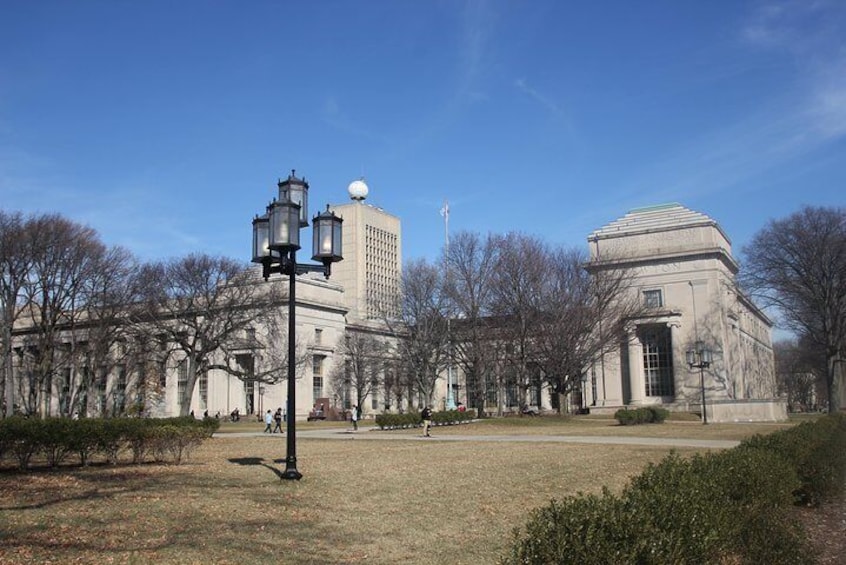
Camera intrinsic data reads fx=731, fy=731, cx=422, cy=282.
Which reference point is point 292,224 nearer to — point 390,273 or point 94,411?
point 94,411

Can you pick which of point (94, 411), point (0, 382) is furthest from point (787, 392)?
point (0, 382)

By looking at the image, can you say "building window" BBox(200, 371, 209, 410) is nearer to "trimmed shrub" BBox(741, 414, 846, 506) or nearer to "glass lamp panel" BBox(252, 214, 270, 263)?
"glass lamp panel" BBox(252, 214, 270, 263)

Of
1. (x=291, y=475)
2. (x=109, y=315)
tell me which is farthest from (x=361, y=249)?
(x=291, y=475)

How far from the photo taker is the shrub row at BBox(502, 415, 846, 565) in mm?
4359

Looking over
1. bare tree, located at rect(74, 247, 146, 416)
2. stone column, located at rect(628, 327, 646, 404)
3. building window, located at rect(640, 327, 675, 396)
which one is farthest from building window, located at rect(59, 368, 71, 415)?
building window, located at rect(640, 327, 675, 396)

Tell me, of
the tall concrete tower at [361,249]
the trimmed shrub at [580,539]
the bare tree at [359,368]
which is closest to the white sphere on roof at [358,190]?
the tall concrete tower at [361,249]

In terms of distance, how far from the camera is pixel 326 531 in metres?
9.32

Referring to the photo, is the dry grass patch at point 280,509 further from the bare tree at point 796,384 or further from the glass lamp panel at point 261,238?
the bare tree at point 796,384

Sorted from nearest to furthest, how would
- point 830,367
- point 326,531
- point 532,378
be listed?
point 326,531 < point 532,378 < point 830,367

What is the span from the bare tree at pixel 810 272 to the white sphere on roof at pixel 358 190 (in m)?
81.8

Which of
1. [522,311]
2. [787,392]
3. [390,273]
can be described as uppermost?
[390,273]

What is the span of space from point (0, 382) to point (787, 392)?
116 meters

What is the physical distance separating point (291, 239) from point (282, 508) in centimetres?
541

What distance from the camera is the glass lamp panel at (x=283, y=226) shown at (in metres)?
14.2
